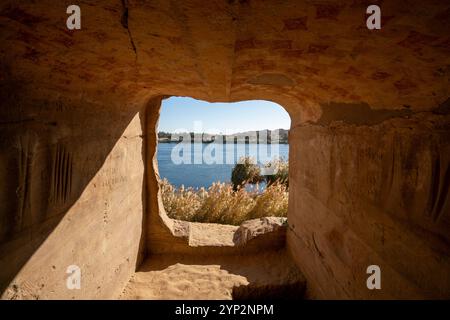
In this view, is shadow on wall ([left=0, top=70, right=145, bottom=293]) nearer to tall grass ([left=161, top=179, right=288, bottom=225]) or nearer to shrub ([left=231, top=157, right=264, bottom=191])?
tall grass ([left=161, top=179, right=288, bottom=225])

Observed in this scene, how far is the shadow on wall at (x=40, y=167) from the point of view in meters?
1.33

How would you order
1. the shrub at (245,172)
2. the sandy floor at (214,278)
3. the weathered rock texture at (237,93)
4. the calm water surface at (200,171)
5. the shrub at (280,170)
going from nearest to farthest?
the weathered rock texture at (237,93), the sandy floor at (214,278), the shrub at (280,170), the shrub at (245,172), the calm water surface at (200,171)

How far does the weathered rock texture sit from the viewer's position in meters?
1.07

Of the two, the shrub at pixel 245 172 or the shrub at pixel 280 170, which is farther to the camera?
the shrub at pixel 245 172

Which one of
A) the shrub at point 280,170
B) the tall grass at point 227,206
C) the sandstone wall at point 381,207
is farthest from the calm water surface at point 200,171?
the sandstone wall at point 381,207

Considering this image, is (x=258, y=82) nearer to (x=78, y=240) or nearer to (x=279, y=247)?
(x=78, y=240)

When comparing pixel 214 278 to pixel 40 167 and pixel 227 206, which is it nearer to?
pixel 227 206

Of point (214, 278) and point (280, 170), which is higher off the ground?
point (280, 170)

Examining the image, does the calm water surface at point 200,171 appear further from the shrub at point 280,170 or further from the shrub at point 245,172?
the shrub at point 245,172

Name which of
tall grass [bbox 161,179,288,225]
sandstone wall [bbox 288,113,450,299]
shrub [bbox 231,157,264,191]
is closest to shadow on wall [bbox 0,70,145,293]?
sandstone wall [bbox 288,113,450,299]

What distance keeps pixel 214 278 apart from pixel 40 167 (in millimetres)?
2581

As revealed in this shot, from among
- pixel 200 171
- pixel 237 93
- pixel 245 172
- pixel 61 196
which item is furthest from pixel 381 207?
pixel 200 171

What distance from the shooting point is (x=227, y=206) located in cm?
536

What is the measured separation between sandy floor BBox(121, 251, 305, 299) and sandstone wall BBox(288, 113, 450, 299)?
1.53 feet
